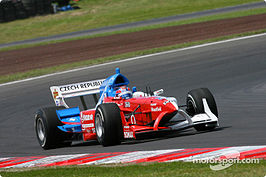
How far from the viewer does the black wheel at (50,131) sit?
37.3 ft

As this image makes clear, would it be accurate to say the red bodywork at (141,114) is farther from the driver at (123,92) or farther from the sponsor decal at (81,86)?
the sponsor decal at (81,86)

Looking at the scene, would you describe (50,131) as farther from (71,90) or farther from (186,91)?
(186,91)

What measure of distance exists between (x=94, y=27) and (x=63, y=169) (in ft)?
123

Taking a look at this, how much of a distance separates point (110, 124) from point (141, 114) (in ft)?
2.82

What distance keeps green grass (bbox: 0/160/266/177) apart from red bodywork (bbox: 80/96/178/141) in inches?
84.9

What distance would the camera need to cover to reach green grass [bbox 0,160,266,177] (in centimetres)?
623

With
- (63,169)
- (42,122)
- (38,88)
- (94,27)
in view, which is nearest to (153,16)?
(94,27)

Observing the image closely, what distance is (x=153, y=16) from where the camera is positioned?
45.4m

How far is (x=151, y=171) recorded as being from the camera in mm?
6863

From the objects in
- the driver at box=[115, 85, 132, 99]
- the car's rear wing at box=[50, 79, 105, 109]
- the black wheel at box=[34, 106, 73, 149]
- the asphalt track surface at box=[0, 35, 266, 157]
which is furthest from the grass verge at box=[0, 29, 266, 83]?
the driver at box=[115, 85, 132, 99]

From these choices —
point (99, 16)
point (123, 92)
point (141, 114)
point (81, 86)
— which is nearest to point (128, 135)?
point (141, 114)

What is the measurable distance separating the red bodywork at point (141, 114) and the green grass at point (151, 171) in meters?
2.16

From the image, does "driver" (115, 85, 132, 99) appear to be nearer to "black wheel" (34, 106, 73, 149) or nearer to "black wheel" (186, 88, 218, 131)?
"black wheel" (186, 88, 218, 131)

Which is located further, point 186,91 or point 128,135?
point 186,91
